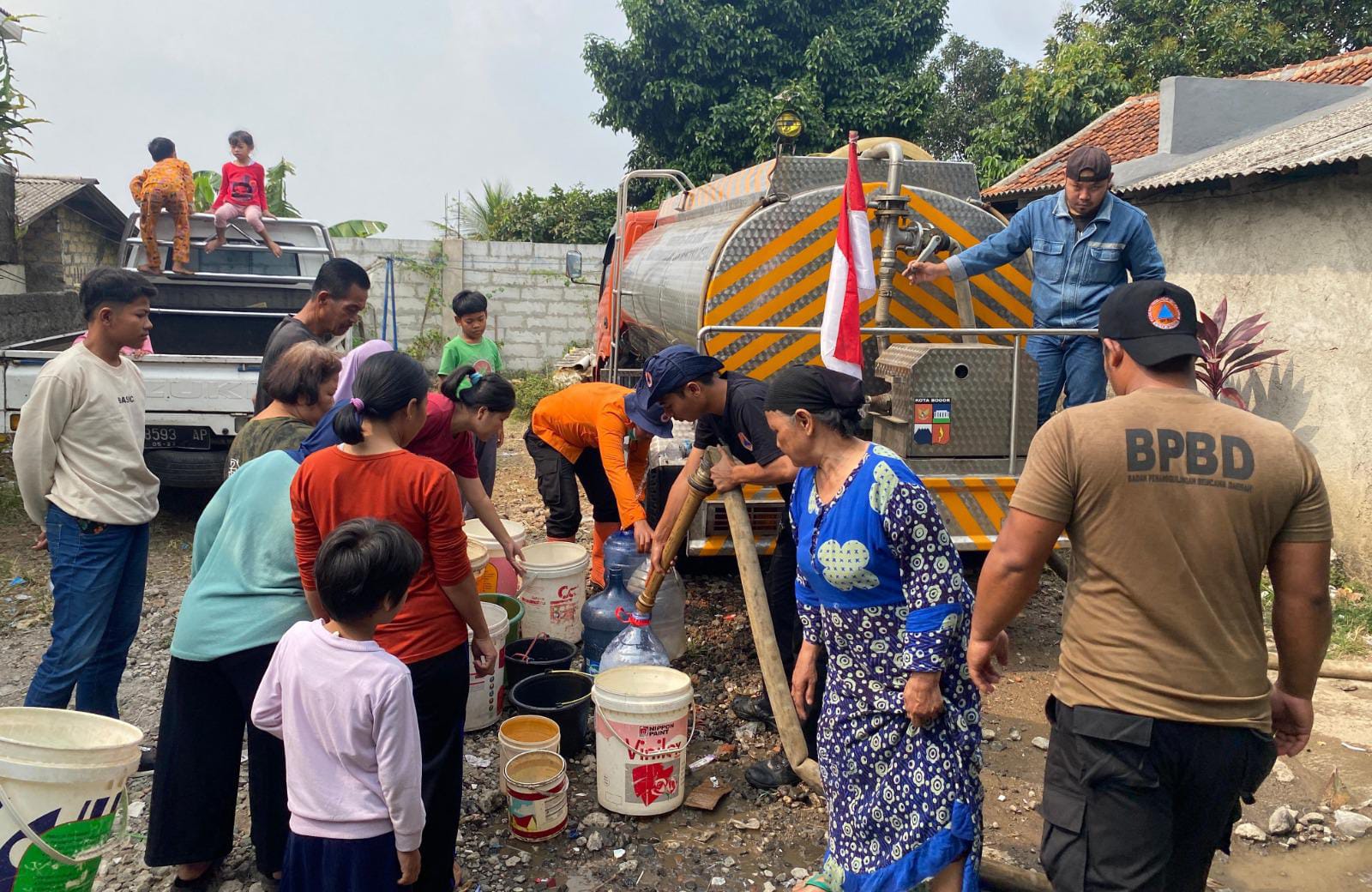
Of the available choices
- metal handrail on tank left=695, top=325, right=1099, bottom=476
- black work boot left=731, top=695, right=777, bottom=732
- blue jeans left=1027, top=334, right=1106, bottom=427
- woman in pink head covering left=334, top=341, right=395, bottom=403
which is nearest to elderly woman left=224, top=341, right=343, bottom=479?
woman in pink head covering left=334, top=341, right=395, bottom=403

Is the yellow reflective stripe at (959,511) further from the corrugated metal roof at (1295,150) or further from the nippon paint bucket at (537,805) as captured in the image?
the corrugated metal roof at (1295,150)

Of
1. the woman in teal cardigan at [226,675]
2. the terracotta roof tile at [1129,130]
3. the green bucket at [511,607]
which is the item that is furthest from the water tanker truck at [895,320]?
the terracotta roof tile at [1129,130]

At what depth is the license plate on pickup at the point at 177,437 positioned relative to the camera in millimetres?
6480

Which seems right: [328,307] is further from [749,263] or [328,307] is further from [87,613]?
[749,263]

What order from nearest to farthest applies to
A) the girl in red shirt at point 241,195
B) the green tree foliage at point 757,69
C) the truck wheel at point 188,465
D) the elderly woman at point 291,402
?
1. the elderly woman at point 291,402
2. the truck wheel at point 188,465
3. the girl in red shirt at point 241,195
4. the green tree foliage at point 757,69

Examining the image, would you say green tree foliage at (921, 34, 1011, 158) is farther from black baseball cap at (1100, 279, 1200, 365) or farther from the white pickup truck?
black baseball cap at (1100, 279, 1200, 365)

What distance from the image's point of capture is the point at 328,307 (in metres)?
4.19

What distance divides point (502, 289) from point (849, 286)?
1215 cm

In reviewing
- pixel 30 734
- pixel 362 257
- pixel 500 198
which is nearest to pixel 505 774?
pixel 30 734

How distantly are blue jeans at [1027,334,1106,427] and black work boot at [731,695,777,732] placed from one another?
1.82m

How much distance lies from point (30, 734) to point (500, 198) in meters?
18.1

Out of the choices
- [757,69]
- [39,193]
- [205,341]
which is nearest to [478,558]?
[205,341]

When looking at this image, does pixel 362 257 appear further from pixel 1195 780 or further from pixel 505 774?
pixel 1195 780

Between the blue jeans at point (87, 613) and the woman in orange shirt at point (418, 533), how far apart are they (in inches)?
53.5
